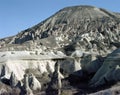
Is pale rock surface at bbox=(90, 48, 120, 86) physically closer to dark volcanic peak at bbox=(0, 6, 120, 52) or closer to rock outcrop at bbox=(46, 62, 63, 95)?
rock outcrop at bbox=(46, 62, 63, 95)

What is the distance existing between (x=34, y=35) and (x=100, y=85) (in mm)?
96858

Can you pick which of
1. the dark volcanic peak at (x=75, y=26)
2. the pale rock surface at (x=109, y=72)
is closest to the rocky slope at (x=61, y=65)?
the pale rock surface at (x=109, y=72)

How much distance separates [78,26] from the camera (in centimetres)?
14375

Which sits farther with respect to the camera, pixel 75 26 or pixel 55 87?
pixel 75 26

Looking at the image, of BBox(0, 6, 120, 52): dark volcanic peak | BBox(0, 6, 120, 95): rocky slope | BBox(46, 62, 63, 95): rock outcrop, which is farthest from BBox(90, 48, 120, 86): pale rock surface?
BBox(0, 6, 120, 52): dark volcanic peak

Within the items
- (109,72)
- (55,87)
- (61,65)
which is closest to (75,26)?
(61,65)

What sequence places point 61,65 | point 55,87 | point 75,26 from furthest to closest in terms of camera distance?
point 75,26, point 61,65, point 55,87

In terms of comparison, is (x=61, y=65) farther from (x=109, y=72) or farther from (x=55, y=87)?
(x=55, y=87)

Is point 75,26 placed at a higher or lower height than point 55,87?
higher

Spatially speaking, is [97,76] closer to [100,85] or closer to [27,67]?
[100,85]

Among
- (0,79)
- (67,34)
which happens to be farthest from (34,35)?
(0,79)

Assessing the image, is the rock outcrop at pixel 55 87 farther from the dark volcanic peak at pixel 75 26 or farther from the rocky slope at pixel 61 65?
the dark volcanic peak at pixel 75 26

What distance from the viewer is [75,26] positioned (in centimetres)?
14400

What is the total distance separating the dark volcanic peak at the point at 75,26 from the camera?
123500 millimetres
